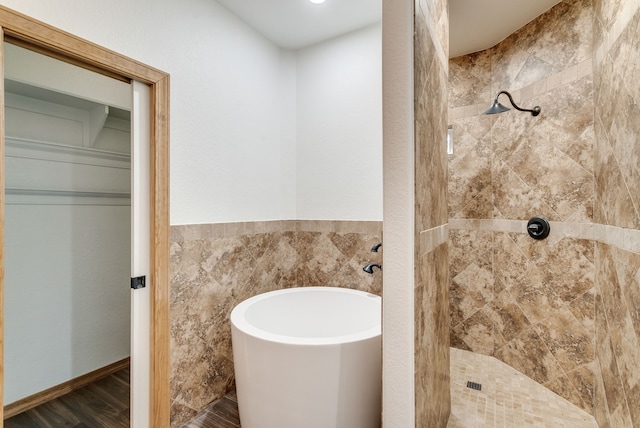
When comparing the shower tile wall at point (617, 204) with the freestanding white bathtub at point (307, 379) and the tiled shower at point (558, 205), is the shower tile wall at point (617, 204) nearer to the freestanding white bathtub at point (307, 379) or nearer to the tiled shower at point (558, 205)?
the tiled shower at point (558, 205)

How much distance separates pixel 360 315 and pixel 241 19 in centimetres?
245

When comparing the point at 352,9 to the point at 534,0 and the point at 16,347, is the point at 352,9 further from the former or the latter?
the point at 16,347

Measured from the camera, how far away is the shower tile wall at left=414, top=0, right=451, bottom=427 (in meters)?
1.09

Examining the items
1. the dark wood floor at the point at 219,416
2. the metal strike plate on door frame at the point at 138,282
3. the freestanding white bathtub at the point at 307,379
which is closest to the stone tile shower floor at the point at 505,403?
the freestanding white bathtub at the point at 307,379

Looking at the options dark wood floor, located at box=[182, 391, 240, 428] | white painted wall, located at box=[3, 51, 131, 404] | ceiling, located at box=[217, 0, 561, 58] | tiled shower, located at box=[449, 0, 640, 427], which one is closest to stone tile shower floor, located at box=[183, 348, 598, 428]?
dark wood floor, located at box=[182, 391, 240, 428]

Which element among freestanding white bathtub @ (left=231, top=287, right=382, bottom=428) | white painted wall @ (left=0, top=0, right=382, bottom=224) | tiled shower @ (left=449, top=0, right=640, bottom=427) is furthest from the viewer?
white painted wall @ (left=0, top=0, right=382, bottom=224)

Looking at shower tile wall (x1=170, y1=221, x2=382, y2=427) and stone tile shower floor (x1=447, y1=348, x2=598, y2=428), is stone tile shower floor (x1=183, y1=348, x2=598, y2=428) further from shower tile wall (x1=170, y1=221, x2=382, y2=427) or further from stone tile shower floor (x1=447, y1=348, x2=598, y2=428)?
shower tile wall (x1=170, y1=221, x2=382, y2=427)

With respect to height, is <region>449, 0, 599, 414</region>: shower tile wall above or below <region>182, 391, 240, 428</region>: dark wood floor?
above

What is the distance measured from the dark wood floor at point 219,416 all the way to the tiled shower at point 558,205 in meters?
1.90

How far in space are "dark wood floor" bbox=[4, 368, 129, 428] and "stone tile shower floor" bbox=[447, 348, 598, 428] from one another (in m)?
2.08

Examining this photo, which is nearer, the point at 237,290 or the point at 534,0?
the point at 534,0

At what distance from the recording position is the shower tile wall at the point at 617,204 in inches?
46.8

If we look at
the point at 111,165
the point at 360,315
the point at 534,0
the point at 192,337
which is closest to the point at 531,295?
the point at 360,315

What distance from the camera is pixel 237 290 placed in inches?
87.6
